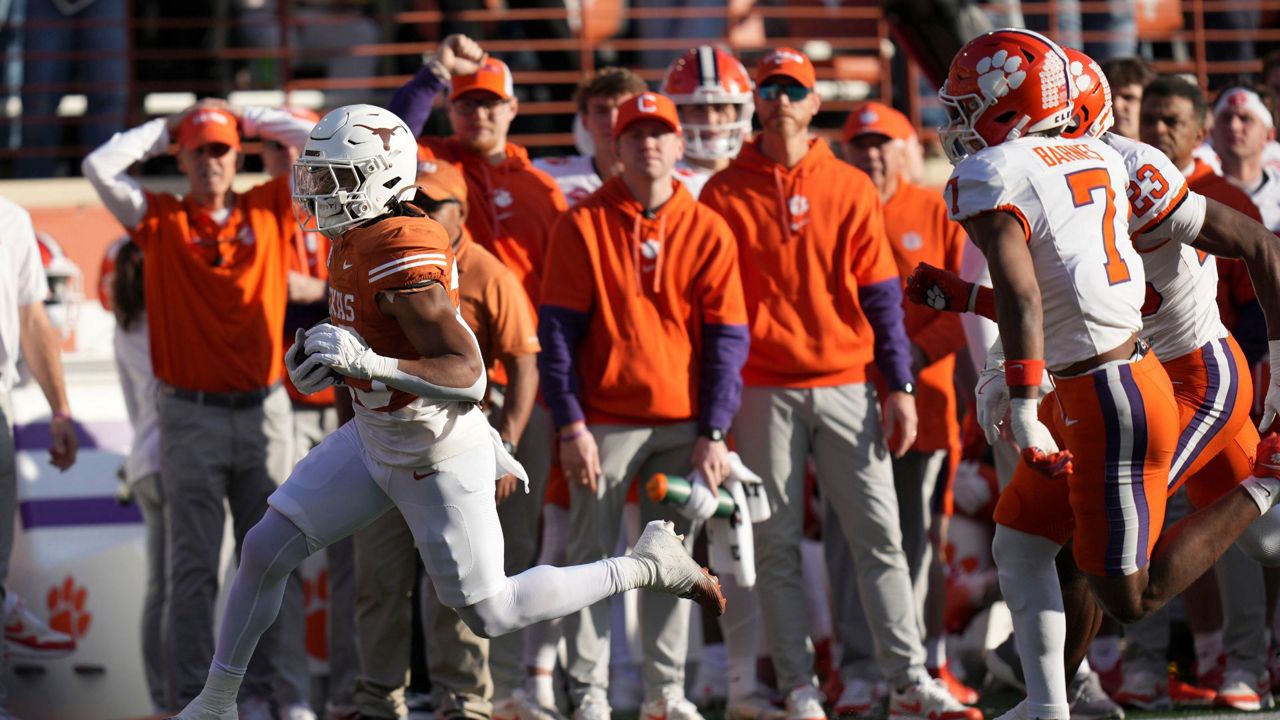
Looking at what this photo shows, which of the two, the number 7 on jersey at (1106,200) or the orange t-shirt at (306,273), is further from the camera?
the orange t-shirt at (306,273)

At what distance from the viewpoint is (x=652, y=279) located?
565cm

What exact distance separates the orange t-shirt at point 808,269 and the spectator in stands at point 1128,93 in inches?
41.3

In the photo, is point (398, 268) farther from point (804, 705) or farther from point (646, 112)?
point (804, 705)

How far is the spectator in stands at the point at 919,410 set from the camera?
609 cm

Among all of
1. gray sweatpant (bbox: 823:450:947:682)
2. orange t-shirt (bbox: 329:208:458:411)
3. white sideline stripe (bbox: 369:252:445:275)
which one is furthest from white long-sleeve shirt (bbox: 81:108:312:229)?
gray sweatpant (bbox: 823:450:947:682)

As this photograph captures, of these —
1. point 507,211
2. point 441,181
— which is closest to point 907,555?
point 507,211

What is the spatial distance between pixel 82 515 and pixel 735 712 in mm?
2532

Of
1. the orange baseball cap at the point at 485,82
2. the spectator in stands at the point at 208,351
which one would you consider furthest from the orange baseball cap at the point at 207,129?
the orange baseball cap at the point at 485,82

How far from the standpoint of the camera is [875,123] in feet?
21.0

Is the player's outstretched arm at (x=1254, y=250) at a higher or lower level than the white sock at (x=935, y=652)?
higher

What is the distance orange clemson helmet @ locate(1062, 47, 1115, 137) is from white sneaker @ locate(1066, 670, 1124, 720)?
1998 millimetres

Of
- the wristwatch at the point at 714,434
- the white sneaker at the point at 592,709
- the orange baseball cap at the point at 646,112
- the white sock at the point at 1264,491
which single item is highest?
the orange baseball cap at the point at 646,112

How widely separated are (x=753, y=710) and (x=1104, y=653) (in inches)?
52.4

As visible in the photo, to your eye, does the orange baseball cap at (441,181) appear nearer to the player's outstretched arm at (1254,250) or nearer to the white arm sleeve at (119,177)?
the white arm sleeve at (119,177)
